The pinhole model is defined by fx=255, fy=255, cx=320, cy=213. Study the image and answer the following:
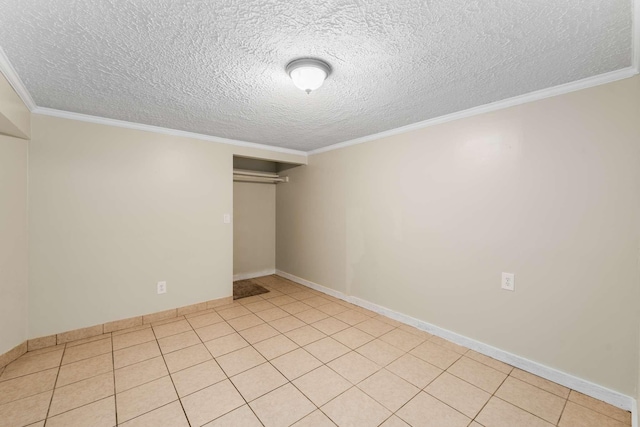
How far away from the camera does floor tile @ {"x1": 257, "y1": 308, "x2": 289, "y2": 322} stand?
117 inches

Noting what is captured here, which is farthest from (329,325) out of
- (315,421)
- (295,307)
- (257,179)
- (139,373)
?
(257,179)

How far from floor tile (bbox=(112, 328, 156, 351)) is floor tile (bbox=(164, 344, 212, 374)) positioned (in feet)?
1.48

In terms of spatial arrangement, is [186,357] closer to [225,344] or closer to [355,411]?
[225,344]

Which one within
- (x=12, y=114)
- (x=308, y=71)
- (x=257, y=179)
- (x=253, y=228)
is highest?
(x=308, y=71)

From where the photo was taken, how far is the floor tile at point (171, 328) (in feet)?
8.54

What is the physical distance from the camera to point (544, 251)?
6.36 feet

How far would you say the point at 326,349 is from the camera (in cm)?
232

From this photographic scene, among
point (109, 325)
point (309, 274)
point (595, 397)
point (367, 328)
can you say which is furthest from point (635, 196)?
point (109, 325)

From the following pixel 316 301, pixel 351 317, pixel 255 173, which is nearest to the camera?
pixel 351 317

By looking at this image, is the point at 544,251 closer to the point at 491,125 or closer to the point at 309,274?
the point at 491,125

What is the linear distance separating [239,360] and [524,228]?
2.56 metres

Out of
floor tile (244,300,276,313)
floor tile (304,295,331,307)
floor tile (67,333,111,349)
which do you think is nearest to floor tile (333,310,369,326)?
floor tile (304,295,331,307)

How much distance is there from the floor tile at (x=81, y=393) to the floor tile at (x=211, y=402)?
608 millimetres

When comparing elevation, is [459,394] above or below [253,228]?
below
